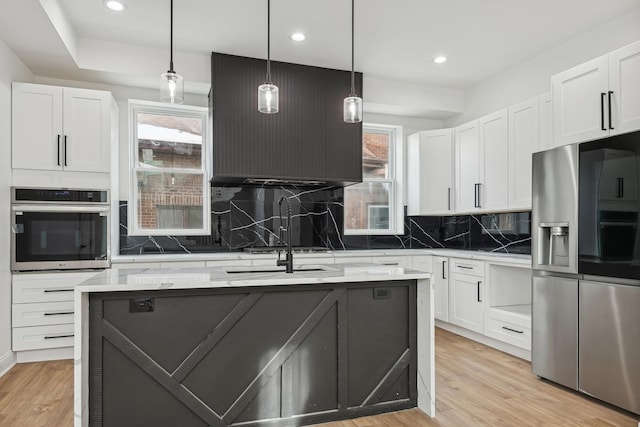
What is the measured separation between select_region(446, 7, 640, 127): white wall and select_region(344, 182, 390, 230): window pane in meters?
1.37

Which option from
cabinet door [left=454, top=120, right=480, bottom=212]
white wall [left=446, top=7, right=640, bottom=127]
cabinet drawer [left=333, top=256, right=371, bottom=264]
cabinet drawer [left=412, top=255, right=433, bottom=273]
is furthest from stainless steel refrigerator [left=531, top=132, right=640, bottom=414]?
cabinet drawer [left=333, top=256, right=371, bottom=264]

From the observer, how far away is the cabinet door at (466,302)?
427 centimetres

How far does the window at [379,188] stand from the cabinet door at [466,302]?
1240 mm

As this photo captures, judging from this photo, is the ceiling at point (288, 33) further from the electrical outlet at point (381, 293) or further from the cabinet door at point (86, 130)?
the electrical outlet at point (381, 293)

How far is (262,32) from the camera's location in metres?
3.82

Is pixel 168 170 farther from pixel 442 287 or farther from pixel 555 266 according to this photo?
pixel 555 266

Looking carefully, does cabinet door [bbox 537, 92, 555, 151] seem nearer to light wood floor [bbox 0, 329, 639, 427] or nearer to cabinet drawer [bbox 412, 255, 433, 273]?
cabinet drawer [bbox 412, 255, 433, 273]

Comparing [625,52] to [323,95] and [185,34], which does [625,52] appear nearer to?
[323,95]

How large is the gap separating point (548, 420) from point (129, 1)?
419 cm

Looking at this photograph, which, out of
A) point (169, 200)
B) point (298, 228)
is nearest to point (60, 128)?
point (169, 200)

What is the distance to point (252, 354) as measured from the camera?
7.81 ft

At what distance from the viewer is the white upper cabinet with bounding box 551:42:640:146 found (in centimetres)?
282

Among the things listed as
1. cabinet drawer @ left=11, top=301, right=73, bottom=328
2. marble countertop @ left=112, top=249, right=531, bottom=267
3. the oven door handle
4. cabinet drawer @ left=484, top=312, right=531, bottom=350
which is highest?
the oven door handle

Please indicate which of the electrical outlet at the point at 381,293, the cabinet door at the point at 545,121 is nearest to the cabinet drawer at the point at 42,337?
the electrical outlet at the point at 381,293
